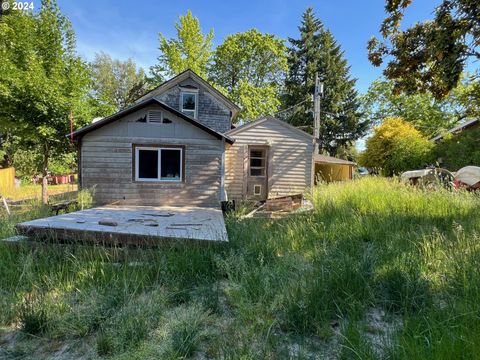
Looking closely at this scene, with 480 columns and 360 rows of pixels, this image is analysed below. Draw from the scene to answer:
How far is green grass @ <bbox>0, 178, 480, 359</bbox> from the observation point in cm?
230

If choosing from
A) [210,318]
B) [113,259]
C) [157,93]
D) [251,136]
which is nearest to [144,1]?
[157,93]

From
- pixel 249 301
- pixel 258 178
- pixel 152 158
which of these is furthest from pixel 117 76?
pixel 249 301

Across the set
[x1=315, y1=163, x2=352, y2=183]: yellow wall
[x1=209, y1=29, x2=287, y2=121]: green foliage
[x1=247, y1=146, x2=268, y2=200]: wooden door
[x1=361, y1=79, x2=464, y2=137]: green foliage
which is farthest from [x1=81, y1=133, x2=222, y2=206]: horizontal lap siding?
[x1=361, y1=79, x2=464, y2=137]: green foliage

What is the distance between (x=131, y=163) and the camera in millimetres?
10148

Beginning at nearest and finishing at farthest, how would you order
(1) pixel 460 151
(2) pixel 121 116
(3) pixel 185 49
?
(2) pixel 121 116, (1) pixel 460 151, (3) pixel 185 49

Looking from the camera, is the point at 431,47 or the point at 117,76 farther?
the point at 117,76

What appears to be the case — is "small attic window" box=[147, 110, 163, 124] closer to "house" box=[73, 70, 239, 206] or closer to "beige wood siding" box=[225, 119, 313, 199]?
"house" box=[73, 70, 239, 206]

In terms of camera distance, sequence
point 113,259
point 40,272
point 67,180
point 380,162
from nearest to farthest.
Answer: point 40,272
point 113,259
point 380,162
point 67,180

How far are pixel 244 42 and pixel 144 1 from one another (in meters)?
16.9

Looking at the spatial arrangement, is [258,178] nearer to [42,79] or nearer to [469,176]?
[469,176]

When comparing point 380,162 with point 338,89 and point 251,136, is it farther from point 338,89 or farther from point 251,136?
point 338,89

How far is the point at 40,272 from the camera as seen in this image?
12.0ft

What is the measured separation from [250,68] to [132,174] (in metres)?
23.7

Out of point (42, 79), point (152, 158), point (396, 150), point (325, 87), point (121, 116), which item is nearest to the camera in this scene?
point (121, 116)
